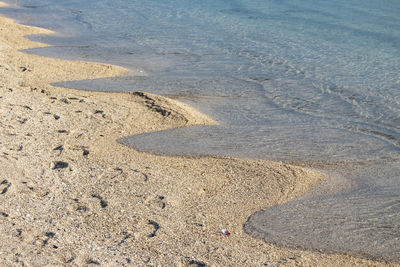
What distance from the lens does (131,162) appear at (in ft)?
16.6

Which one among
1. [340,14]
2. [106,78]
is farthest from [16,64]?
[340,14]

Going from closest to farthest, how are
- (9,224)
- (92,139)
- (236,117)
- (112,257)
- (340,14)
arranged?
(112,257)
(9,224)
(92,139)
(236,117)
(340,14)

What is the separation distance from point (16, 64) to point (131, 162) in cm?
474

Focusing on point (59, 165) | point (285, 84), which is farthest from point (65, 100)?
point (285, 84)

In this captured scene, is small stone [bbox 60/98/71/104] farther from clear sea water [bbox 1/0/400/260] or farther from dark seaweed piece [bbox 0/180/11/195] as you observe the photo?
dark seaweed piece [bbox 0/180/11/195]

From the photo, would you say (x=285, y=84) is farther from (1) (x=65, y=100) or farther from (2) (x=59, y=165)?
(2) (x=59, y=165)

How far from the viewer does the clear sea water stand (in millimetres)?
4348

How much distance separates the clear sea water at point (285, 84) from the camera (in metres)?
4.35

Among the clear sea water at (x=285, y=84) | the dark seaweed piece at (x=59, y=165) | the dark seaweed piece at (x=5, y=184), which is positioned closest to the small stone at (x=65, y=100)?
the clear sea water at (x=285, y=84)

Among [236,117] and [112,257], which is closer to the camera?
[112,257]

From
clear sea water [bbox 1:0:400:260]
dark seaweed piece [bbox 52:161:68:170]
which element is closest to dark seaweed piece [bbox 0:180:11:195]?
dark seaweed piece [bbox 52:161:68:170]

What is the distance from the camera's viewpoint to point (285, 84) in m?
8.56

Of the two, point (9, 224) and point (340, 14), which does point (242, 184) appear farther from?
point (340, 14)

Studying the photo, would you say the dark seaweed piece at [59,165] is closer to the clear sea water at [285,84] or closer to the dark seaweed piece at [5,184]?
the dark seaweed piece at [5,184]
